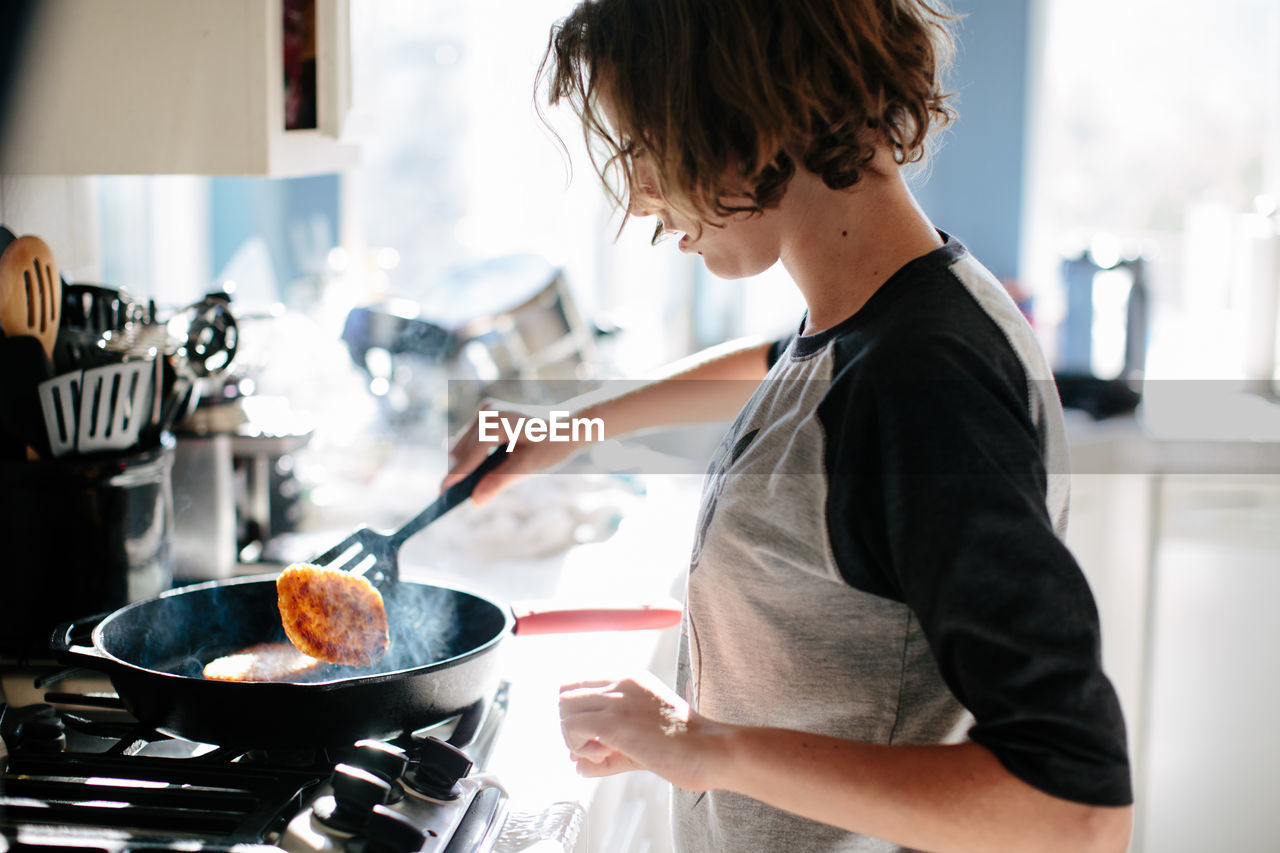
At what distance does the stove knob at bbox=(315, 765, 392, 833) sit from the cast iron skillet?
0.30ft

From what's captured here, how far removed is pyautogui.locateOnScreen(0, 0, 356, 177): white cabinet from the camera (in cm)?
109

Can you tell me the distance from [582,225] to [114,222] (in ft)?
3.89

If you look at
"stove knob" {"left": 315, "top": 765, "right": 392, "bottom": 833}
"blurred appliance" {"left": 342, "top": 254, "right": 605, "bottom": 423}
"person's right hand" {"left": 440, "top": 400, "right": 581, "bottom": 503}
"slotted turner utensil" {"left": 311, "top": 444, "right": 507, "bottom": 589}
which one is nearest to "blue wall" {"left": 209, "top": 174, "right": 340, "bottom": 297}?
"blurred appliance" {"left": 342, "top": 254, "right": 605, "bottom": 423}

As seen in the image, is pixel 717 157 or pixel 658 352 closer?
pixel 717 157

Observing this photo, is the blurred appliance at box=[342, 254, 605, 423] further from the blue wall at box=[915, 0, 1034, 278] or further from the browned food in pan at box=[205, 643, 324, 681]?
the blue wall at box=[915, 0, 1034, 278]

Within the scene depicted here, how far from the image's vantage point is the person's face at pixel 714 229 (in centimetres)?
78

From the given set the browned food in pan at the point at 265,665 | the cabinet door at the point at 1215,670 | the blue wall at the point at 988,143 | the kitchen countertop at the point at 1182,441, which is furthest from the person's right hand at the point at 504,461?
the blue wall at the point at 988,143

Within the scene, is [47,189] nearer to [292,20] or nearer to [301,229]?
[292,20]

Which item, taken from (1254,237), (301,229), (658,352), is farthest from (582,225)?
(1254,237)

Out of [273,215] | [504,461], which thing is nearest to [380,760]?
[504,461]

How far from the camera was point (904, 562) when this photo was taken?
0.60m

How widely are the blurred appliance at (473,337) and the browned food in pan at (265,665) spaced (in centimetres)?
76

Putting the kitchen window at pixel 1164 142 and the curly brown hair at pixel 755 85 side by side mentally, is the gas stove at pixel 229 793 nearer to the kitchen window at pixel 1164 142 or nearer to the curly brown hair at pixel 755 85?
the curly brown hair at pixel 755 85

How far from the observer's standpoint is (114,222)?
88.3 inches
